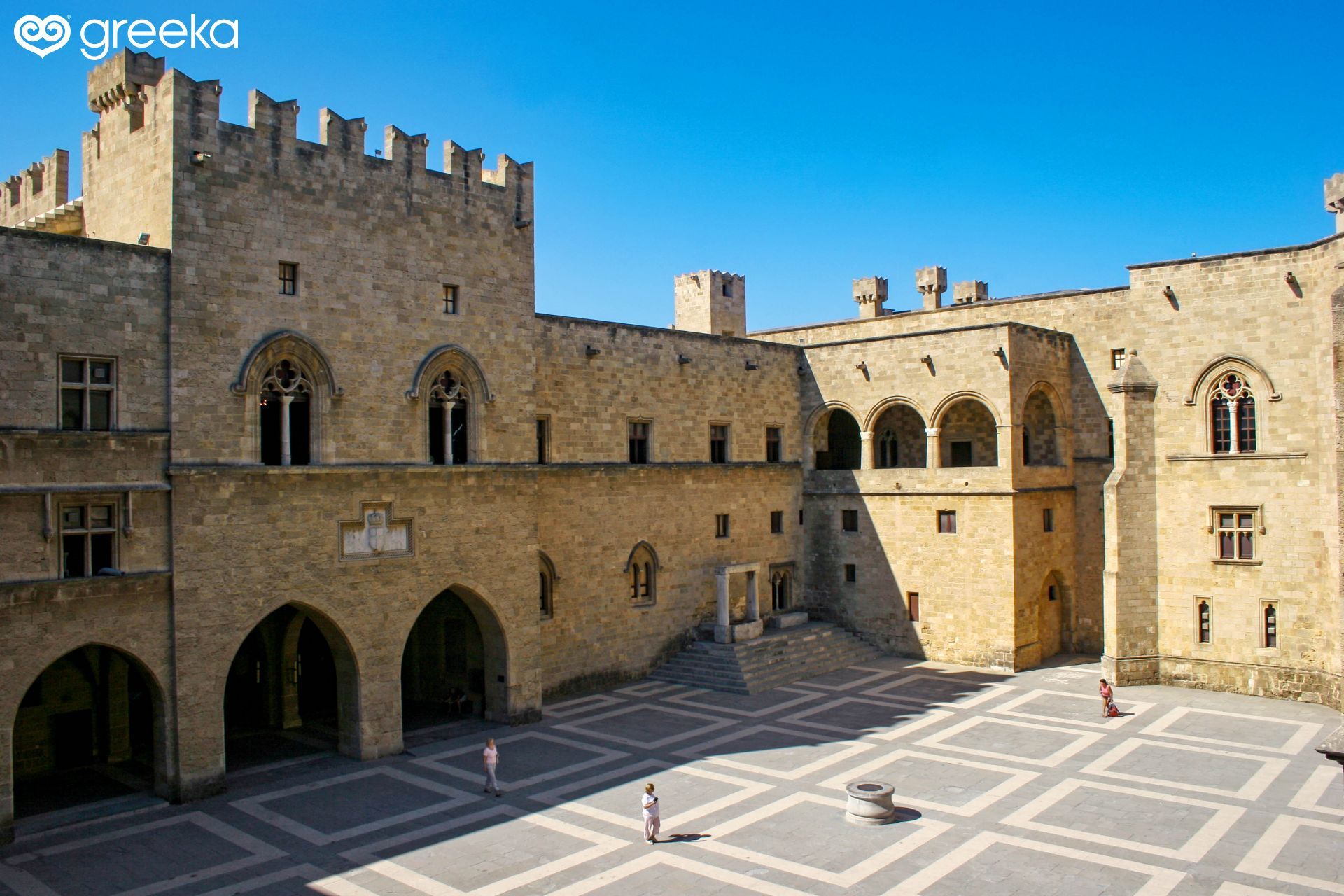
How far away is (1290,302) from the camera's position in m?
25.6

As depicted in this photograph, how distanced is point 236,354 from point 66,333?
286 centimetres

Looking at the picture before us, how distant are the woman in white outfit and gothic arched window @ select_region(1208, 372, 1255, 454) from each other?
19.2 m

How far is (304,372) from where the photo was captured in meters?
20.3

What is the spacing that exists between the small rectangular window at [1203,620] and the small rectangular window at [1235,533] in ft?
4.35

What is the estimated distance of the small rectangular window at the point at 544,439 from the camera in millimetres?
26391

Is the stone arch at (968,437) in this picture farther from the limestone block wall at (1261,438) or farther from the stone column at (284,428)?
the stone column at (284,428)

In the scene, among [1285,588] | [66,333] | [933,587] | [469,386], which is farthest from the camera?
[933,587]

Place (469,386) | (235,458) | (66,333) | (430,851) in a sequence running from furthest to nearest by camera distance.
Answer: (469,386), (235,458), (66,333), (430,851)

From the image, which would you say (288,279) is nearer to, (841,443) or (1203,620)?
(841,443)

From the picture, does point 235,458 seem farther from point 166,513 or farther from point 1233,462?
point 1233,462

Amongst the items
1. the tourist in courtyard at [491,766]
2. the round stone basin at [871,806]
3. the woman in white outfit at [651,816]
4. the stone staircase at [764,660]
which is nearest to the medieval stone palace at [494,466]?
the stone staircase at [764,660]

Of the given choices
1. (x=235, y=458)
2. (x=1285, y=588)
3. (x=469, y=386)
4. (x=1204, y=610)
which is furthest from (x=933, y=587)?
(x=235, y=458)

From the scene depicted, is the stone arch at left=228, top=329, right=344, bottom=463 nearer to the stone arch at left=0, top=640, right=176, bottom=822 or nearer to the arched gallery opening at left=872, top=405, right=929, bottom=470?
the stone arch at left=0, top=640, right=176, bottom=822

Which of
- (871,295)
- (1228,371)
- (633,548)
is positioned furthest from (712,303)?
(1228,371)
